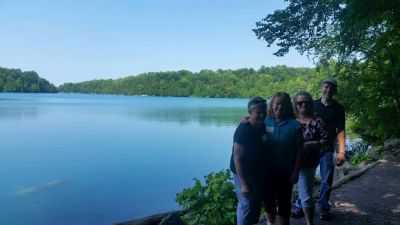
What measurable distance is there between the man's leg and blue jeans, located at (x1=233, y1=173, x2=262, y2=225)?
1.59 m

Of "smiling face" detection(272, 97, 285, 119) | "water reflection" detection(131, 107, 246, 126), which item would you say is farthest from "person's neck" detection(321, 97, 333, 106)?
"water reflection" detection(131, 107, 246, 126)

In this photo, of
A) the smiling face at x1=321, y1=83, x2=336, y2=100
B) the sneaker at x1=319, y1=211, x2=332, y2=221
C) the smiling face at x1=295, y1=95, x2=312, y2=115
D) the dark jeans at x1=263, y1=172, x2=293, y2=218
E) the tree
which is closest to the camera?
the dark jeans at x1=263, y1=172, x2=293, y2=218

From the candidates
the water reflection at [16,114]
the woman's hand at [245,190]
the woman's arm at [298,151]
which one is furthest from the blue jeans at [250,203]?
the water reflection at [16,114]

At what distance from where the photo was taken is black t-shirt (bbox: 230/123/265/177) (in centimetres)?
379

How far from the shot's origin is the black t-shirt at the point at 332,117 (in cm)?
507

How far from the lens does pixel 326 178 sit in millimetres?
5332

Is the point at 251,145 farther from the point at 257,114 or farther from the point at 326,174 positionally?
the point at 326,174

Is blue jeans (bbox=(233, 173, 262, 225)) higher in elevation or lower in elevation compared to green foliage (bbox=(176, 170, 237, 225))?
higher

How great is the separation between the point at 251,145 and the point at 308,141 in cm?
103

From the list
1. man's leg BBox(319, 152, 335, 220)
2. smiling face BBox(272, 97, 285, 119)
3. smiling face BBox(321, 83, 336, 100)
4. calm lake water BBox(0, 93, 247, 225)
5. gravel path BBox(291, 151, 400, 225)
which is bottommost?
calm lake water BBox(0, 93, 247, 225)

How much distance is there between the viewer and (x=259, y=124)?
3.89 meters

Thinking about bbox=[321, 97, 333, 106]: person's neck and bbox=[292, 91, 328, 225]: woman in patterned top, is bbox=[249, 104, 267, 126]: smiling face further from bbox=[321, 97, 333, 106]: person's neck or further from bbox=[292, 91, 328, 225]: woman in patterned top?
bbox=[321, 97, 333, 106]: person's neck

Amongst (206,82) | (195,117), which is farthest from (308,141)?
(206,82)

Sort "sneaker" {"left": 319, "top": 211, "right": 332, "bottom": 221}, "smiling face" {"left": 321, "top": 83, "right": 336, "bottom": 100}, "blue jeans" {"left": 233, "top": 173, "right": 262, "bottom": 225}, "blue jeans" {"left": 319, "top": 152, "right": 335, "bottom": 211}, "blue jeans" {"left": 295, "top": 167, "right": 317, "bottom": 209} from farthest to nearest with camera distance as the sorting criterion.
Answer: "sneaker" {"left": 319, "top": 211, "right": 332, "bottom": 221}
"blue jeans" {"left": 319, "top": 152, "right": 335, "bottom": 211}
"smiling face" {"left": 321, "top": 83, "right": 336, "bottom": 100}
"blue jeans" {"left": 295, "top": 167, "right": 317, "bottom": 209}
"blue jeans" {"left": 233, "top": 173, "right": 262, "bottom": 225}
